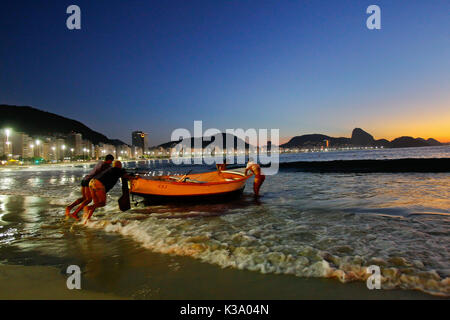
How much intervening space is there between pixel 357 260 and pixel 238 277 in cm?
235

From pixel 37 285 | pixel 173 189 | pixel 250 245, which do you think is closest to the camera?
pixel 37 285

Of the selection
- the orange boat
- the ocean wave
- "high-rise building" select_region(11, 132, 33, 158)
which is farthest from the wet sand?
"high-rise building" select_region(11, 132, 33, 158)

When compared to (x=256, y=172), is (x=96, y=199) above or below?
below

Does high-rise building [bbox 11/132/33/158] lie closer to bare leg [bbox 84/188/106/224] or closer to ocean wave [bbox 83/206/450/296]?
bare leg [bbox 84/188/106/224]

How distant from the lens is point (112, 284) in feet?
12.9

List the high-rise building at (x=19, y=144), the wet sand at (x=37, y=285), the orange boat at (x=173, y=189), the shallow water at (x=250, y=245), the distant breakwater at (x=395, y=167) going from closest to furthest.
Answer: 1. the wet sand at (x=37, y=285)
2. the shallow water at (x=250, y=245)
3. the orange boat at (x=173, y=189)
4. the distant breakwater at (x=395, y=167)
5. the high-rise building at (x=19, y=144)

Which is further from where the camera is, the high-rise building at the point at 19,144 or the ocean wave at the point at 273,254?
the high-rise building at the point at 19,144

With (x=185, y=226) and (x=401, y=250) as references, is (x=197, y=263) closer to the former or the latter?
(x=185, y=226)

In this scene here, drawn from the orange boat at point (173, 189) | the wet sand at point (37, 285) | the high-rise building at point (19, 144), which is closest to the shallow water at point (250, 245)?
the wet sand at point (37, 285)

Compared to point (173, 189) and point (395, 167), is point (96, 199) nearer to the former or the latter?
point (173, 189)

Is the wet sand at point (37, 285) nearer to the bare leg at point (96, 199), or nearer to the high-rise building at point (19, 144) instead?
the bare leg at point (96, 199)

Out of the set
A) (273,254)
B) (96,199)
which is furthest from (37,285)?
(96,199)

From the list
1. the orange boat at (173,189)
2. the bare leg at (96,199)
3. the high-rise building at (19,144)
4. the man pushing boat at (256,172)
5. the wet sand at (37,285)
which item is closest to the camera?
the wet sand at (37,285)
